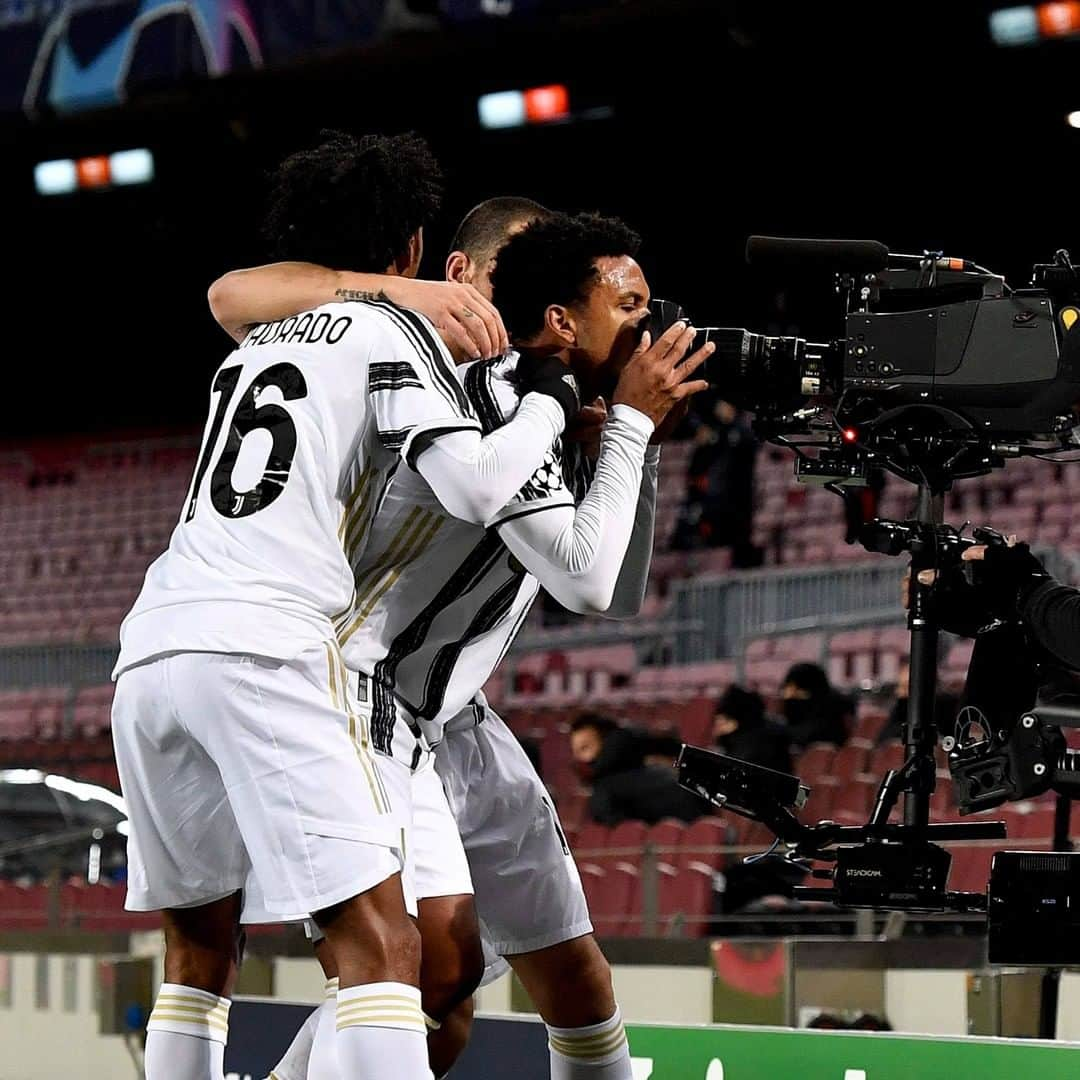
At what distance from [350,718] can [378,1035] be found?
420 millimetres

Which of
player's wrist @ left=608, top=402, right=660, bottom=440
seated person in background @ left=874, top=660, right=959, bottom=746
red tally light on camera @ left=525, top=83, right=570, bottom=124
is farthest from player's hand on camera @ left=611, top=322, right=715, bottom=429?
red tally light on camera @ left=525, top=83, right=570, bottom=124

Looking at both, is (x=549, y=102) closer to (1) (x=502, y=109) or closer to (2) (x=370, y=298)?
(1) (x=502, y=109)

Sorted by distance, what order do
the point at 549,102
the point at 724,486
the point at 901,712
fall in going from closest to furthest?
the point at 901,712, the point at 549,102, the point at 724,486

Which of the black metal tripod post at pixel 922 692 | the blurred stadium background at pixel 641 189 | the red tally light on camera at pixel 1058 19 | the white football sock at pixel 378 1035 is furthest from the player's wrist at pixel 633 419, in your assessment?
the red tally light on camera at pixel 1058 19

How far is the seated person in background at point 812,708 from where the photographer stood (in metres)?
7.13

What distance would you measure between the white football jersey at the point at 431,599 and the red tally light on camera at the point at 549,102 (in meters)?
7.63

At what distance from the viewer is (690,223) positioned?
38.9 ft

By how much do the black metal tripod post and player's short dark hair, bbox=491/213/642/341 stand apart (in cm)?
65

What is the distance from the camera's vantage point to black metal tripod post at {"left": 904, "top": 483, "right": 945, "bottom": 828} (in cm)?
280

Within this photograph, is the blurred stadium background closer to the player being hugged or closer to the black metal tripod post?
the black metal tripod post

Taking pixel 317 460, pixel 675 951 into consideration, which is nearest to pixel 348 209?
pixel 317 460

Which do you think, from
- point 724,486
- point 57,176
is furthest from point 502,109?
point 57,176

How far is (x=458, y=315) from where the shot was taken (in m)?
2.53

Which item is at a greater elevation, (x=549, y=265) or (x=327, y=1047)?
(x=549, y=265)
